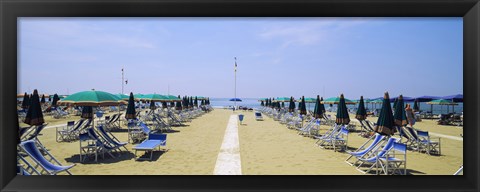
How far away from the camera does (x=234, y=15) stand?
3.11 meters

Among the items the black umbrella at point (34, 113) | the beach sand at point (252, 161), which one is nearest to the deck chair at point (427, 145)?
the beach sand at point (252, 161)

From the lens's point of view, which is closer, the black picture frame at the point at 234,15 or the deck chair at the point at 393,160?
the black picture frame at the point at 234,15

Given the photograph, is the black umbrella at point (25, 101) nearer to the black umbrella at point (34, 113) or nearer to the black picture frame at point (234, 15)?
the black umbrella at point (34, 113)

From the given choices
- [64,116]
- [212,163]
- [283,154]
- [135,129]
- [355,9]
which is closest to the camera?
[355,9]

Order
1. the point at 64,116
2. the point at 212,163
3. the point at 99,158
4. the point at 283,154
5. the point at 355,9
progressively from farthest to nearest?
the point at 64,116 → the point at 283,154 → the point at 99,158 → the point at 212,163 → the point at 355,9

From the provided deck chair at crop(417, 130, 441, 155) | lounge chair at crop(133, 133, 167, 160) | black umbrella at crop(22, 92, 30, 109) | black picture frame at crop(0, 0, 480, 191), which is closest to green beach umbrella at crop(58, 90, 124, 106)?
lounge chair at crop(133, 133, 167, 160)

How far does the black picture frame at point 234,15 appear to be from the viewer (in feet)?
9.87

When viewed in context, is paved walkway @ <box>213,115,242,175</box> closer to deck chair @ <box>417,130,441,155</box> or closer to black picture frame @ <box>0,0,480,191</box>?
black picture frame @ <box>0,0,480,191</box>

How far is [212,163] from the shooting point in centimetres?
605

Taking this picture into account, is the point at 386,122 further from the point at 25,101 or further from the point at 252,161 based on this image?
the point at 25,101
